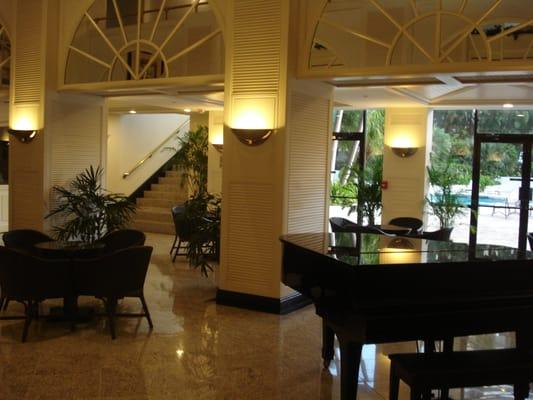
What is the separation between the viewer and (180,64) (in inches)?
275

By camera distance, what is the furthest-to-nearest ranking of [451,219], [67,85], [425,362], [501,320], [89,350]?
1. [451,219]
2. [67,85]
3. [89,350]
4. [501,320]
5. [425,362]

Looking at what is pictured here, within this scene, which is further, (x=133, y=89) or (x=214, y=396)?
(x=133, y=89)

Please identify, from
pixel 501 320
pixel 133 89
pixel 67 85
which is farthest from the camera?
pixel 67 85

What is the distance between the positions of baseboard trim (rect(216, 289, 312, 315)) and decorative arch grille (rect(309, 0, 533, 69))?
250 centimetres

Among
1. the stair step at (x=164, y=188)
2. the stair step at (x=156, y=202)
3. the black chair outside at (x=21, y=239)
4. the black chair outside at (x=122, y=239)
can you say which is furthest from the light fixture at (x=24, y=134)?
the stair step at (x=164, y=188)

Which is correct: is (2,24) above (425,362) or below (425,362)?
above

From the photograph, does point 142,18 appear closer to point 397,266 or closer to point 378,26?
point 378,26

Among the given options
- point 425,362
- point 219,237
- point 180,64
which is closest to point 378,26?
point 180,64

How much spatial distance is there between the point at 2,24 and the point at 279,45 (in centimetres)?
448

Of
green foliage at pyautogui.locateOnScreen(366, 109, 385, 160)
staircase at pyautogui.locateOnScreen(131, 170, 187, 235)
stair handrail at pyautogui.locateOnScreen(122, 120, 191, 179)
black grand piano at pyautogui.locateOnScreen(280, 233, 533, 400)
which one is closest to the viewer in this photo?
black grand piano at pyautogui.locateOnScreen(280, 233, 533, 400)

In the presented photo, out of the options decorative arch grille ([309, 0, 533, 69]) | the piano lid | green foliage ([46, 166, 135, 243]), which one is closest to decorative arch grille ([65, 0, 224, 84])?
decorative arch grille ([309, 0, 533, 69])

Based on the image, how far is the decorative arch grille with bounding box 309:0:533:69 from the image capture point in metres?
5.39

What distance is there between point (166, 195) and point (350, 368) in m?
10.3

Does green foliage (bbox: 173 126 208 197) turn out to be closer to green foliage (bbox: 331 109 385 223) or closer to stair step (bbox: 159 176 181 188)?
stair step (bbox: 159 176 181 188)
